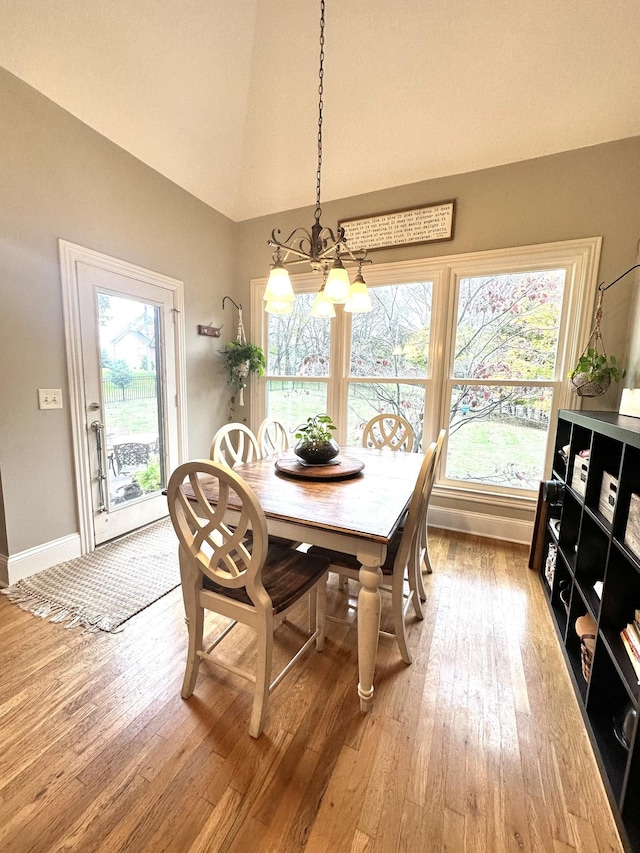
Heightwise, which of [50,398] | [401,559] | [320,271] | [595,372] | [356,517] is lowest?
[401,559]

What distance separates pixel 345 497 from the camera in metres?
1.53

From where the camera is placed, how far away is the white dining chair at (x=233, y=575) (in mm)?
1088

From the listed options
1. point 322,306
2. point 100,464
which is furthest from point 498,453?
point 100,464

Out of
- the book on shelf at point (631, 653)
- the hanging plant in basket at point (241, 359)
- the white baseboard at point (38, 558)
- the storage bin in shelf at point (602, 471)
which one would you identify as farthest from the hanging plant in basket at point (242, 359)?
the book on shelf at point (631, 653)

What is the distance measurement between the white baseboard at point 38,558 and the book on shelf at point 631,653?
2.90 meters

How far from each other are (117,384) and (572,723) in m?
3.09

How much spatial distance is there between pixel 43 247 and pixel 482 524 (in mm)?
3570

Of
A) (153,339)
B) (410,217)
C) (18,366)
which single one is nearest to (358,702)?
(18,366)

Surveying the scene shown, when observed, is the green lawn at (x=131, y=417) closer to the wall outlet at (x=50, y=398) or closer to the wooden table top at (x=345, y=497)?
the wall outlet at (x=50, y=398)

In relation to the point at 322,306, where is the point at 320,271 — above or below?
above

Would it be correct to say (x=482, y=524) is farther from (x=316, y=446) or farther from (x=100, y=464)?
(x=100, y=464)

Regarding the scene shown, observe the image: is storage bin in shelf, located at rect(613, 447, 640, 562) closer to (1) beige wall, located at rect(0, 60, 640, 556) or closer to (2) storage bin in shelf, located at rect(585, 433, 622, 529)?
(2) storage bin in shelf, located at rect(585, 433, 622, 529)

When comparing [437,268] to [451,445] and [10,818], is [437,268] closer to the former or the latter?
[451,445]

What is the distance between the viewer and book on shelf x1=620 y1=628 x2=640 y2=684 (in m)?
1.00
